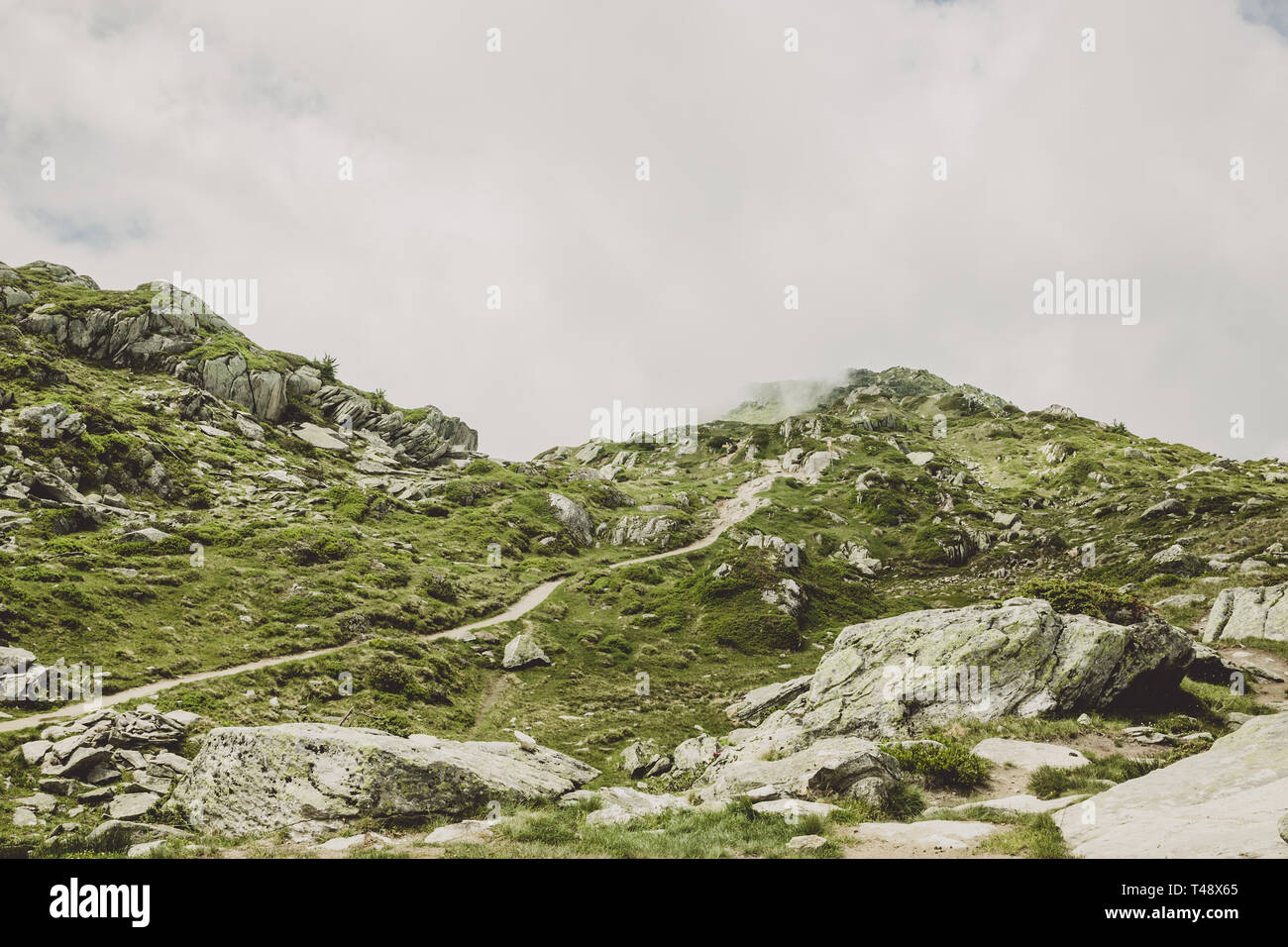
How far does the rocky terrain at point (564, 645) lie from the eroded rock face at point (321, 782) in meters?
0.11

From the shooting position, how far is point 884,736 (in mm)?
23938

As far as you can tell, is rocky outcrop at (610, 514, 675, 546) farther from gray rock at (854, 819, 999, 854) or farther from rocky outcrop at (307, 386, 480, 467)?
gray rock at (854, 819, 999, 854)

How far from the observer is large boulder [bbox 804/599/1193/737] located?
23094 mm

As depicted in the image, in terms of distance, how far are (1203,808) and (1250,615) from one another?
103ft

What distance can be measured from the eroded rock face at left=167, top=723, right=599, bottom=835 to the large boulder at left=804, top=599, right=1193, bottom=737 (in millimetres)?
15134

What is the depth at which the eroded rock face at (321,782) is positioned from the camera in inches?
619

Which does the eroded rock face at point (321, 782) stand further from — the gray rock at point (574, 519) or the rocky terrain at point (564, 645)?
the gray rock at point (574, 519)

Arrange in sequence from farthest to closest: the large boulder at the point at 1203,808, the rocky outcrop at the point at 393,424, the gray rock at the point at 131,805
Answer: the rocky outcrop at the point at 393,424 → the gray rock at the point at 131,805 → the large boulder at the point at 1203,808

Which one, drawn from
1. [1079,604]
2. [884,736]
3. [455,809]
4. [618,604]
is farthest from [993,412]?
[455,809]

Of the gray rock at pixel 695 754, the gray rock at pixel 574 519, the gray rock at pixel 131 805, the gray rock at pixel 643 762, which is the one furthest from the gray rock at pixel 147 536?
the gray rock at pixel 574 519

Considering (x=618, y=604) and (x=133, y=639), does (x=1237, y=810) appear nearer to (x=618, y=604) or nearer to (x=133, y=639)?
(x=133, y=639)

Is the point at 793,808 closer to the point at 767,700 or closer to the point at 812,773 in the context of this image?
the point at 812,773

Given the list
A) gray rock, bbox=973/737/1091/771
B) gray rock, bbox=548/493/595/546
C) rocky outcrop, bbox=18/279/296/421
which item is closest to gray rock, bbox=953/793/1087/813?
gray rock, bbox=973/737/1091/771
